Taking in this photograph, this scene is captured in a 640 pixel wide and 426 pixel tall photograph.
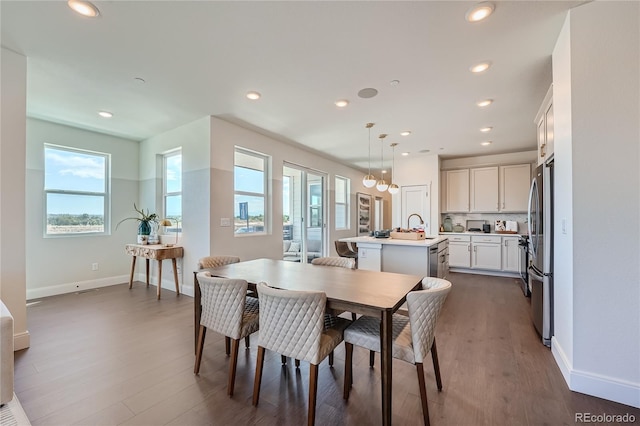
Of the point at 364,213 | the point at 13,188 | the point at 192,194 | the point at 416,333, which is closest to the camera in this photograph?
the point at 416,333

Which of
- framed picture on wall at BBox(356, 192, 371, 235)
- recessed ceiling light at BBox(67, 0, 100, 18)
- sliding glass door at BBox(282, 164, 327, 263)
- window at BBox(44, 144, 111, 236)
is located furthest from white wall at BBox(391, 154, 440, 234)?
window at BBox(44, 144, 111, 236)

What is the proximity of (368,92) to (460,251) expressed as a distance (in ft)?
14.4

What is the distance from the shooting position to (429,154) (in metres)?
6.24

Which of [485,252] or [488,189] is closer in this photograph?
[485,252]

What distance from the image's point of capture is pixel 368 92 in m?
3.20

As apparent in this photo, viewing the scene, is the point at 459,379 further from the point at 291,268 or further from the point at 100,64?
the point at 100,64

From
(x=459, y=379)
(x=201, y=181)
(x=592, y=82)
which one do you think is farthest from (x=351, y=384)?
(x=201, y=181)

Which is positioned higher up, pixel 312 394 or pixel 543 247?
pixel 543 247

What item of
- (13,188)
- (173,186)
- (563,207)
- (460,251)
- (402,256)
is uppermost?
(173,186)

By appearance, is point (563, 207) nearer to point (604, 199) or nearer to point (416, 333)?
point (604, 199)

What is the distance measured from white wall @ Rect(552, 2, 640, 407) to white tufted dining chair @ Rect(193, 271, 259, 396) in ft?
7.70

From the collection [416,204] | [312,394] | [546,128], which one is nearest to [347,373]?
[312,394]

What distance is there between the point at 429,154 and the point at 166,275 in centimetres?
587

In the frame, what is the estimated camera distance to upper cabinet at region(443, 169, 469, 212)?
627 cm
